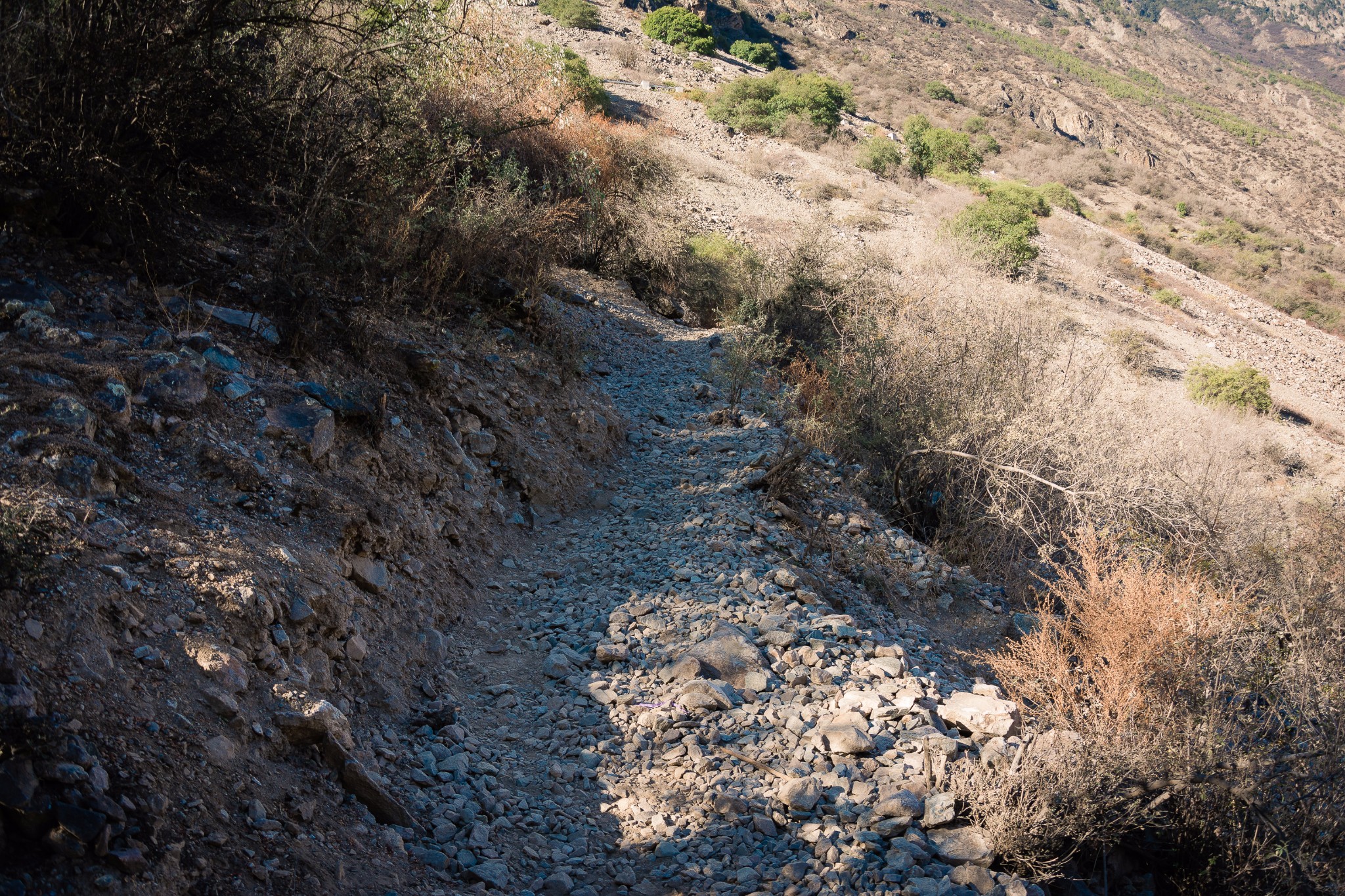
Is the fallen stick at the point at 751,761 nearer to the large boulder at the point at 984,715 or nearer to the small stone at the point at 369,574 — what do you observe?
the large boulder at the point at 984,715

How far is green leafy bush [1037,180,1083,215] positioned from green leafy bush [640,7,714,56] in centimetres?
1380

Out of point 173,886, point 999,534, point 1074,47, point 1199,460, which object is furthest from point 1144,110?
point 173,886

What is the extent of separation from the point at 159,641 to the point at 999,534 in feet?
18.1

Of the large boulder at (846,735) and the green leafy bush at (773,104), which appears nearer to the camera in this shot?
the large boulder at (846,735)

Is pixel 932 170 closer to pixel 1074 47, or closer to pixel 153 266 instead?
pixel 153 266

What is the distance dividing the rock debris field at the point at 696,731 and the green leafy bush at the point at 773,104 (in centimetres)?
1851

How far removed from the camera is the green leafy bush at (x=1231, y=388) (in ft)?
41.9

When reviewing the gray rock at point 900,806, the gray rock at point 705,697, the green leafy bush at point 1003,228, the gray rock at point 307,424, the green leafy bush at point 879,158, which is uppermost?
the green leafy bush at point 879,158

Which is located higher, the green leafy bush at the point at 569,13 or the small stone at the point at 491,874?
the green leafy bush at the point at 569,13

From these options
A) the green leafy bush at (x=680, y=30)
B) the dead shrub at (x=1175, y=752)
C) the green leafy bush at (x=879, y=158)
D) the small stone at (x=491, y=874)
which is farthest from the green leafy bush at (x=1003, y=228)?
the green leafy bush at (x=680, y=30)

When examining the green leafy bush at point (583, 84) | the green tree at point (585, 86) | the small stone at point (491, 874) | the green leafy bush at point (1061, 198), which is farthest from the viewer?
the green leafy bush at point (1061, 198)

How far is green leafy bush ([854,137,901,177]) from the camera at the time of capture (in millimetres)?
20312

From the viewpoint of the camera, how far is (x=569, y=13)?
26.2 metres

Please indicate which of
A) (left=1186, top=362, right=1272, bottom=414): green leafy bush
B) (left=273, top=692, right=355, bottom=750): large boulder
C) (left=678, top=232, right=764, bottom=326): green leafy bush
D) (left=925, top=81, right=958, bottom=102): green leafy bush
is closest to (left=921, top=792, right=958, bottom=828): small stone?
(left=273, top=692, right=355, bottom=750): large boulder
